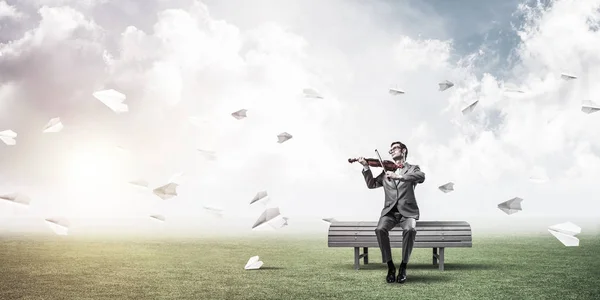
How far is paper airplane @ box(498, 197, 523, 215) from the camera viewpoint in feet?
28.0

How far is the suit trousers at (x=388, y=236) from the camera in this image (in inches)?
294

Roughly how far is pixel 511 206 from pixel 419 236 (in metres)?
1.38

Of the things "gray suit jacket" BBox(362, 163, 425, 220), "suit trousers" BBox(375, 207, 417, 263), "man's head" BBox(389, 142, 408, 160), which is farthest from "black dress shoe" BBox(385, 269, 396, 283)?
"man's head" BBox(389, 142, 408, 160)

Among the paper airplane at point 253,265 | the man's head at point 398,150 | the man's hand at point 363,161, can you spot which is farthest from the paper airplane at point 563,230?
the paper airplane at point 253,265

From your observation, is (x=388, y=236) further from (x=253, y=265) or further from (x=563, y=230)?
(x=563, y=230)

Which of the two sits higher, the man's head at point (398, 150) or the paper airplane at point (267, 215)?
the man's head at point (398, 150)

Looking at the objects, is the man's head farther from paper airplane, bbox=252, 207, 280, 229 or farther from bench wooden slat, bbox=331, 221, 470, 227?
paper airplane, bbox=252, 207, 280, 229

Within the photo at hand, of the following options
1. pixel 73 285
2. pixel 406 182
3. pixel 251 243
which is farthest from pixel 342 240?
pixel 251 243

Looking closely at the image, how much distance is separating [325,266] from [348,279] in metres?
1.35

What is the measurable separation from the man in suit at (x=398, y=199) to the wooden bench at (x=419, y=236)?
0.60 m

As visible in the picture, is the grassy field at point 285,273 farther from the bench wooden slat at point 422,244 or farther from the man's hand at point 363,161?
the man's hand at point 363,161

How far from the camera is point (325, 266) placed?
8.90 metres

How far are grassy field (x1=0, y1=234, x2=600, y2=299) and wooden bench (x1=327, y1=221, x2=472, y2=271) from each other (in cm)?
36

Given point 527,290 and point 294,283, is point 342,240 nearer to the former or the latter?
point 294,283
